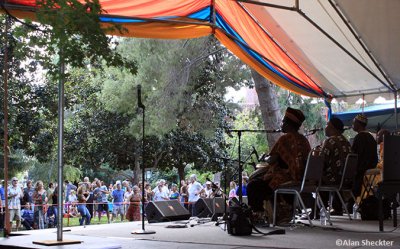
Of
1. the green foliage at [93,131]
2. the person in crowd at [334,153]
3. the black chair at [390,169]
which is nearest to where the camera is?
the black chair at [390,169]

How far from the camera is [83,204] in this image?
563 inches

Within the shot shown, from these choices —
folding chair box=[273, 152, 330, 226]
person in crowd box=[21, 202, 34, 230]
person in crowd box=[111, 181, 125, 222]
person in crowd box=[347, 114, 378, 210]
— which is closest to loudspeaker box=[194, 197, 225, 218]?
person in crowd box=[347, 114, 378, 210]

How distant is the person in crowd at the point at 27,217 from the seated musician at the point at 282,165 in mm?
9189

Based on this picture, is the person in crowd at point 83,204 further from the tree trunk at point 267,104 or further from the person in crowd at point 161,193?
the tree trunk at point 267,104

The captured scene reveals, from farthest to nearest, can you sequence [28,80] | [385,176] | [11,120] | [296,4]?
[28,80] → [11,120] → [296,4] → [385,176]

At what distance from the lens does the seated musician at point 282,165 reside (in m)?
6.27

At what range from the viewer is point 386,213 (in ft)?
24.4

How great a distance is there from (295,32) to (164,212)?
353 cm

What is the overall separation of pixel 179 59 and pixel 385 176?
36.3 feet

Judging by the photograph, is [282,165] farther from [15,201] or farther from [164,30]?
[15,201]

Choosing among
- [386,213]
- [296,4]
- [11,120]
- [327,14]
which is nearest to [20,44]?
[296,4]

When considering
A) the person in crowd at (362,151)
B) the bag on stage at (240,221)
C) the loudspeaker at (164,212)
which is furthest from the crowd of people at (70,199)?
the bag on stage at (240,221)

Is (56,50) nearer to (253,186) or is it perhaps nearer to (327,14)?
(253,186)

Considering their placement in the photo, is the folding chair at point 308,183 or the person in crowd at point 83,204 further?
the person in crowd at point 83,204
